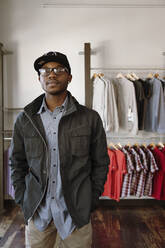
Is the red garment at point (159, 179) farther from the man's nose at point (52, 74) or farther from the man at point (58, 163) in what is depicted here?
the man's nose at point (52, 74)

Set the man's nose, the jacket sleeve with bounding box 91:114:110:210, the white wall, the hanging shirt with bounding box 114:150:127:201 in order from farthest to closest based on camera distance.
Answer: the white wall → the hanging shirt with bounding box 114:150:127:201 → the jacket sleeve with bounding box 91:114:110:210 → the man's nose

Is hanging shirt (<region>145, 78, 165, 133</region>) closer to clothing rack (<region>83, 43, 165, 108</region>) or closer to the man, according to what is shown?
clothing rack (<region>83, 43, 165, 108</region>)

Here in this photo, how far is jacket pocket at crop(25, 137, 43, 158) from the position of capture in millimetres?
1060

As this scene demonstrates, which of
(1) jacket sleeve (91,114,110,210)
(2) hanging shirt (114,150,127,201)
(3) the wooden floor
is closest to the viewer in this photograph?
(1) jacket sleeve (91,114,110,210)

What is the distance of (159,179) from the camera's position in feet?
7.84

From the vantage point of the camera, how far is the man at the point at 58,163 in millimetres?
1039

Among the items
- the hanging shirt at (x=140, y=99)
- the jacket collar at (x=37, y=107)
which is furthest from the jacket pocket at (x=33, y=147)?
the hanging shirt at (x=140, y=99)

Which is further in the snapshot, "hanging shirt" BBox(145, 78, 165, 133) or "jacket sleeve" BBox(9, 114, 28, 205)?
"hanging shirt" BBox(145, 78, 165, 133)

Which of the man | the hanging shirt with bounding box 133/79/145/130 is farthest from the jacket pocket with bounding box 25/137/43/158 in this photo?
the hanging shirt with bounding box 133/79/145/130

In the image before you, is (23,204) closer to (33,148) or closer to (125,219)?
(33,148)

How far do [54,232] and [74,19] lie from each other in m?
2.75

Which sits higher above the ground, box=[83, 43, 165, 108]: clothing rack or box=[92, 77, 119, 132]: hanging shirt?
box=[83, 43, 165, 108]: clothing rack

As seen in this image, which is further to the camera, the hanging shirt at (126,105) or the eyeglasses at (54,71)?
the hanging shirt at (126,105)

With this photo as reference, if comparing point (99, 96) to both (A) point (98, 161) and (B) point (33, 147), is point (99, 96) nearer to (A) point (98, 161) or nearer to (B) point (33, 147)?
(A) point (98, 161)
